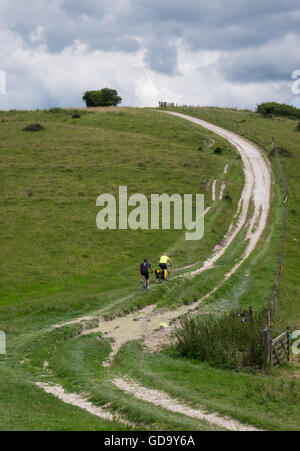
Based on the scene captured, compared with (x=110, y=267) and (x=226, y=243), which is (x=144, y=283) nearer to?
(x=110, y=267)

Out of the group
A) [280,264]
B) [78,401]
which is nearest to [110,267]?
[280,264]

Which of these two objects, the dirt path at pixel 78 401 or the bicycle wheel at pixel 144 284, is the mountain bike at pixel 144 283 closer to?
the bicycle wheel at pixel 144 284

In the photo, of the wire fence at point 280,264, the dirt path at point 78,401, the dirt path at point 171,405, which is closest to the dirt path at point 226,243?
the wire fence at point 280,264

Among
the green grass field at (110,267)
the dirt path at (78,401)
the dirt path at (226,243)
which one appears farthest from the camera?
the dirt path at (226,243)

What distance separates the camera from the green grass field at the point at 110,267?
18.0 m

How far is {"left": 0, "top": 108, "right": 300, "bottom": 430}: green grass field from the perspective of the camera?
1795 centimetres

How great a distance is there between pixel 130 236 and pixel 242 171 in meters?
33.1

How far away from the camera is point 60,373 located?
21469 millimetres

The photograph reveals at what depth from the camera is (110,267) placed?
145ft

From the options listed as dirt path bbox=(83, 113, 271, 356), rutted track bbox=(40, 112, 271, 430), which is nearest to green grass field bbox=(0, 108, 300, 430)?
rutted track bbox=(40, 112, 271, 430)

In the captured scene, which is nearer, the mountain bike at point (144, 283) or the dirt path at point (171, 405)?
the dirt path at point (171, 405)

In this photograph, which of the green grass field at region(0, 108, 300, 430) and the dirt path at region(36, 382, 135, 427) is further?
the green grass field at region(0, 108, 300, 430)

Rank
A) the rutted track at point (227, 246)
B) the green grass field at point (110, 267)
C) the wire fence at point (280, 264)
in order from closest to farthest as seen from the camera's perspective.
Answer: the green grass field at point (110, 267) < the rutted track at point (227, 246) < the wire fence at point (280, 264)

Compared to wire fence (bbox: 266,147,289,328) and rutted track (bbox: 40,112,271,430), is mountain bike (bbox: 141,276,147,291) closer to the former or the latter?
rutted track (bbox: 40,112,271,430)
